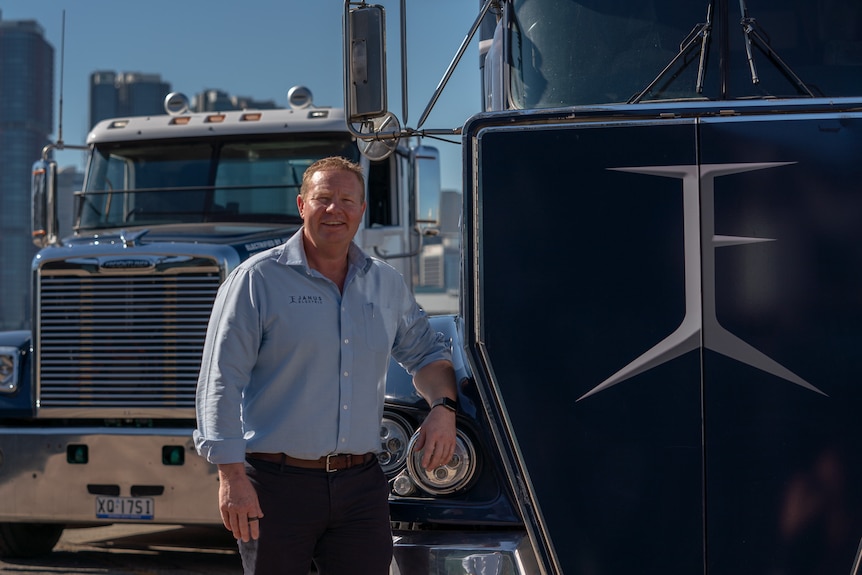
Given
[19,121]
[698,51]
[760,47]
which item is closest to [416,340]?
[698,51]

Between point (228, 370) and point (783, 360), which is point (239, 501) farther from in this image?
point (783, 360)

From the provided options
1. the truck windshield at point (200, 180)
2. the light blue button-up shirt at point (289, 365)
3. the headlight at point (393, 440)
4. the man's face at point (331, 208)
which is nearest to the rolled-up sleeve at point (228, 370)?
the light blue button-up shirt at point (289, 365)

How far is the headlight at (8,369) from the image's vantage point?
7.55 meters

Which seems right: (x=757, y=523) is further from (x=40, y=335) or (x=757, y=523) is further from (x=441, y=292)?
(x=441, y=292)

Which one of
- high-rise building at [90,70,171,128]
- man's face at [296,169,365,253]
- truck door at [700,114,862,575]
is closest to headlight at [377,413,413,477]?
man's face at [296,169,365,253]

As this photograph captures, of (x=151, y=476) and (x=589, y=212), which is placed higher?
(x=589, y=212)

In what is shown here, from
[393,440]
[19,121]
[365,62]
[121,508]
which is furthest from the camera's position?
[19,121]

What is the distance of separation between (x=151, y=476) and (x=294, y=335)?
12.4 feet

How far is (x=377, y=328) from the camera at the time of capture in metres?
3.88

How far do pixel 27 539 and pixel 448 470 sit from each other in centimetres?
477

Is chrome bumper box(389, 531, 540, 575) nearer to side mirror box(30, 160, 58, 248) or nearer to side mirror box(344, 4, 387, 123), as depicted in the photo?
side mirror box(344, 4, 387, 123)

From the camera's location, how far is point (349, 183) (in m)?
3.88

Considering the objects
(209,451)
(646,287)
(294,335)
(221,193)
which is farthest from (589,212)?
(221,193)

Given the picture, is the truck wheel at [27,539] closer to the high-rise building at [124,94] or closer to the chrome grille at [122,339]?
the chrome grille at [122,339]
